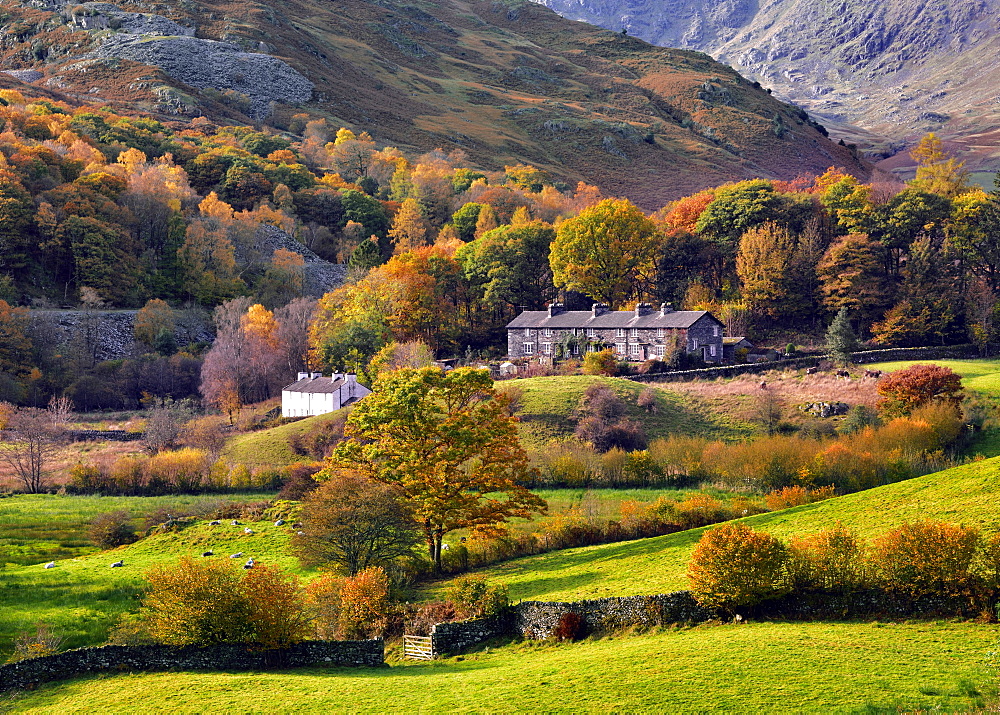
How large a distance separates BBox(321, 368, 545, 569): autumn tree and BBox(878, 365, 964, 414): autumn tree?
2471 cm

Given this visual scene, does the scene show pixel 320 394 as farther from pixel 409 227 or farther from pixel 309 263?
pixel 409 227

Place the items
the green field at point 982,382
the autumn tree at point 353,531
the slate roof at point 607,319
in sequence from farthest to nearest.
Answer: the slate roof at point 607,319 → the green field at point 982,382 → the autumn tree at point 353,531

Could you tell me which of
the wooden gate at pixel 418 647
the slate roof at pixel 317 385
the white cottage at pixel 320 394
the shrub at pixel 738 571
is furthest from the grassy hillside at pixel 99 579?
the slate roof at pixel 317 385

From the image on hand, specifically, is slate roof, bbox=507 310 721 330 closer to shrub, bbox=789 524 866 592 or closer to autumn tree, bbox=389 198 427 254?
autumn tree, bbox=389 198 427 254

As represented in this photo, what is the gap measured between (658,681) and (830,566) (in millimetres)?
7876

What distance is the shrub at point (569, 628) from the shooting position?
91.4 feet

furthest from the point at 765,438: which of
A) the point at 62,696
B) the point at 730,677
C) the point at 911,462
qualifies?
the point at 62,696

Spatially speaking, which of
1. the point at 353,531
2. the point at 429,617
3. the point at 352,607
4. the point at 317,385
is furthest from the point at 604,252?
the point at 352,607

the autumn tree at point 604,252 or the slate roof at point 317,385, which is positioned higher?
the autumn tree at point 604,252

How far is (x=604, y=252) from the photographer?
90062 mm

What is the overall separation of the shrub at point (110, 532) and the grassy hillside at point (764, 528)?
1970 cm

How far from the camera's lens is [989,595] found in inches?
936

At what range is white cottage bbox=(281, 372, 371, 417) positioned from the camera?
237 feet

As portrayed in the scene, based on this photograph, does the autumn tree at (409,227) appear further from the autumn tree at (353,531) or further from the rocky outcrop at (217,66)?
the autumn tree at (353,531)
